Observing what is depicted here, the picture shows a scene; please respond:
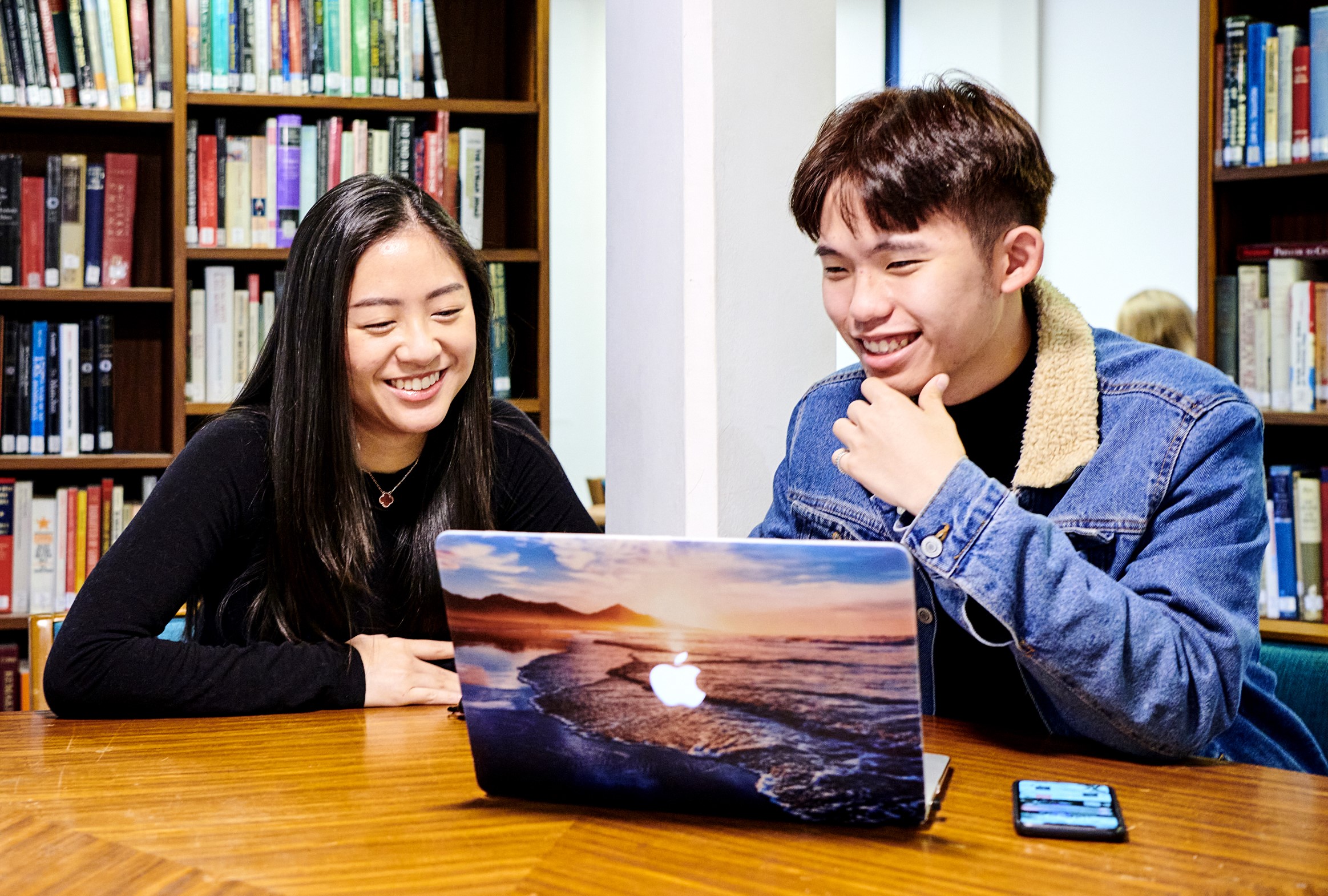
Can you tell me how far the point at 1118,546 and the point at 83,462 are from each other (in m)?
2.39

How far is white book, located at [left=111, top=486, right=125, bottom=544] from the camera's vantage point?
2.88 m

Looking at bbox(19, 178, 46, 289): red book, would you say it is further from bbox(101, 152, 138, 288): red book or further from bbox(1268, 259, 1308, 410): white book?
bbox(1268, 259, 1308, 410): white book

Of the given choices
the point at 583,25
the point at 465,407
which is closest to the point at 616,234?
the point at 465,407

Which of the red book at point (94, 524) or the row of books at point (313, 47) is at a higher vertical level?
the row of books at point (313, 47)

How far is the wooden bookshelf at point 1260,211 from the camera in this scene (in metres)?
2.45

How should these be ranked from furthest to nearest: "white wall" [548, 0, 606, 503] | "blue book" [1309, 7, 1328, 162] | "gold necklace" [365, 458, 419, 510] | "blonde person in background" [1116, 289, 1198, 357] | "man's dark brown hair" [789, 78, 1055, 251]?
"white wall" [548, 0, 606, 503], "blonde person in background" [1116, 289, 1198, 357], "blue book" [1309, 7, 1328, 162], "gold necklace" [365, 458, 419, 510], "man's dark brown hair" [789, 78, 1055, 251]

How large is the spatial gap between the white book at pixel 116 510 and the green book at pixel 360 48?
1.08 metres

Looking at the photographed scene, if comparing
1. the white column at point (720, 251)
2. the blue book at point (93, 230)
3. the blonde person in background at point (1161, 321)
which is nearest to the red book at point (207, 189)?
the blue book at point (93, 230)

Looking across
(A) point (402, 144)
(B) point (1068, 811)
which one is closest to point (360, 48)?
(A) point (402, 144)

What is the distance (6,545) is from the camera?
2.83 metres

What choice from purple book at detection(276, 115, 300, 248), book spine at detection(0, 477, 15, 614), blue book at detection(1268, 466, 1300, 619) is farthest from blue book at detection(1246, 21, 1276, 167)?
book spine at detection(0, 477, 15, 614)

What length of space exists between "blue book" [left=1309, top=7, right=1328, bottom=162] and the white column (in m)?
1.00

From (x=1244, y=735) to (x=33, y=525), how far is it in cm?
259

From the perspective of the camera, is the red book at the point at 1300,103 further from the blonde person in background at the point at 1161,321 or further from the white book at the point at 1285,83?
the blonde person in background at the point at 1161,321
